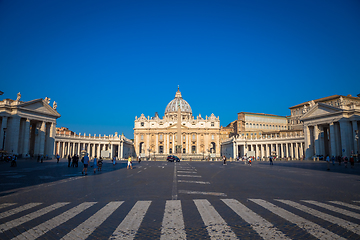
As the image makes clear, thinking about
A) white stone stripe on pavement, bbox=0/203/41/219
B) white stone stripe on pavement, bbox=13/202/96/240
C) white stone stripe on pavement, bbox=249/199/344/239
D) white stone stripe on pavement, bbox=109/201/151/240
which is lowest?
white stone stripe on pavement, bbox=0/203/41/219

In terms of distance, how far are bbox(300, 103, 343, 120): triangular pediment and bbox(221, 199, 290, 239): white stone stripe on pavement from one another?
50.0m

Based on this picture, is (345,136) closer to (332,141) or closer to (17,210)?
(332,141)

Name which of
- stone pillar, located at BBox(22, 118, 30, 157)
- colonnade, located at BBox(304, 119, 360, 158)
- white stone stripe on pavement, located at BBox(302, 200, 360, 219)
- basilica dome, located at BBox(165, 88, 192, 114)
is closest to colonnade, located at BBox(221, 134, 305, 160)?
colonnade, located at BBox(304, 119, 360, 158)

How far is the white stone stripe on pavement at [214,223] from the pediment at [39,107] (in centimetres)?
4998

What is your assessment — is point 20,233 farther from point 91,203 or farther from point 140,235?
point 91,203

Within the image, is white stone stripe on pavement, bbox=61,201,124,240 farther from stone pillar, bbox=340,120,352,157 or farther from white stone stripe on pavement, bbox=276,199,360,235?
stone pillar, bbox=340,120,352,157

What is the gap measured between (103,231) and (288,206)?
5.64m

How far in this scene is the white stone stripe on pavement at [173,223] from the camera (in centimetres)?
519

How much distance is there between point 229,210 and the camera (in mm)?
7488

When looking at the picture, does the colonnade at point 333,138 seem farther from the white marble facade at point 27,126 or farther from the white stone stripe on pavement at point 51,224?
the white marble facade at point 27,126

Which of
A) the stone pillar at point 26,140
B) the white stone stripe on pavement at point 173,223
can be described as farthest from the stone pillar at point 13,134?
the white stone stripe on pavement at point 173,223

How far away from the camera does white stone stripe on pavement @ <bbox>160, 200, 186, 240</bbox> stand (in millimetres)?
5188

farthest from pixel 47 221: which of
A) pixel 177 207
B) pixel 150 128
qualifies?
pixel 150 128

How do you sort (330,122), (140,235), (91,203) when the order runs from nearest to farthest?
(140,235) < (91,203) < (330,122)
